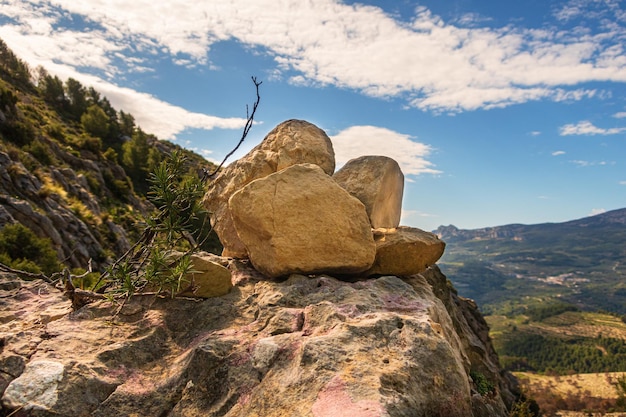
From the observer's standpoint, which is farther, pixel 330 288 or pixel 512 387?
pixel 512 387

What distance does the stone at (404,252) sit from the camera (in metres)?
9.67

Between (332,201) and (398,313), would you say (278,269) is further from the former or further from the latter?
(398,313)

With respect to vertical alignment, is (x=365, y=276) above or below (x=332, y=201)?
below

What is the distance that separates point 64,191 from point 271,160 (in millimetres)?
28454

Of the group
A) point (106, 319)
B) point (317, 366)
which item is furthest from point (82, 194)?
point (317, 366)

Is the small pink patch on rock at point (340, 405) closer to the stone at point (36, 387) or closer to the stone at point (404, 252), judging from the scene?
the stone at point (36, 387)

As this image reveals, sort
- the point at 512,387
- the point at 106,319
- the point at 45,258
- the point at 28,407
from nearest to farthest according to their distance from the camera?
1. the point at 28,407
2. the point at 106,319
3. the point at 45,258
4. the point at 512,387

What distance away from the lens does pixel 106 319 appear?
313 inches

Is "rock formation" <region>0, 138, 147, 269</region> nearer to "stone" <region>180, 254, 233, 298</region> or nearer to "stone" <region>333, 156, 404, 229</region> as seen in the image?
"stone" <region>180, 254, 233, 298</region>

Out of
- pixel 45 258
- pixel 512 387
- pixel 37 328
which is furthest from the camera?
pixel 512 387

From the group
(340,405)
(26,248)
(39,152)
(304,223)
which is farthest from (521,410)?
(39,152)

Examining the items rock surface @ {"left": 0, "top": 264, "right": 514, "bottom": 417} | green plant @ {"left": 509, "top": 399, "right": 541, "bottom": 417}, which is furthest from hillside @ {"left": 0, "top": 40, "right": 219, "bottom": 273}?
green plant @ {"left": 509, "top": 399, "right": 541, "bottom": 417}

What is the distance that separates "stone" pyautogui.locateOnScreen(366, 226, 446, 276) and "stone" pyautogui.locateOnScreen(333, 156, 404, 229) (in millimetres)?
1165

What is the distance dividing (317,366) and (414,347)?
5.92 ft
